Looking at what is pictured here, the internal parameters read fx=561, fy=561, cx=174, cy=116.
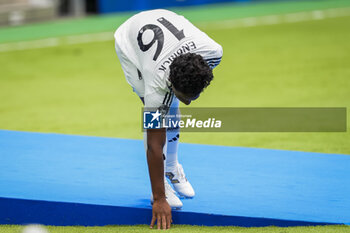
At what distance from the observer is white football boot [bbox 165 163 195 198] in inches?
157

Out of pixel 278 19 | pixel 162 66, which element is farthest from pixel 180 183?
pixel 278 19

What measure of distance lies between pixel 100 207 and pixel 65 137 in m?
1.70

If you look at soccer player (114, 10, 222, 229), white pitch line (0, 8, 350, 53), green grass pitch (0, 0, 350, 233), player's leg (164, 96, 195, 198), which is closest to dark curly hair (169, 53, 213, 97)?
soccer player (114, 10, 222, 229)

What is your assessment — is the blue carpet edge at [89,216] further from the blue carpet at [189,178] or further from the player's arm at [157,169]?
the player's arm at [157,169]

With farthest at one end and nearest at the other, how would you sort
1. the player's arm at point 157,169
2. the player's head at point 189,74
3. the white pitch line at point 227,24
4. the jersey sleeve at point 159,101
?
the white pitch line at point 227,24, the player's arm at point 157,169, the jersey sleeve at point 159,101, the player's head at point 189,74

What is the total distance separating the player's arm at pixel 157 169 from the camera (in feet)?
11.2

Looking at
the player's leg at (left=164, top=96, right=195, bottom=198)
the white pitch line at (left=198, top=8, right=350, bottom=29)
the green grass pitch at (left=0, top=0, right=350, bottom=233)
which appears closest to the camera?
the player's leg at (left=164, top=96, right=195, bottom=198)

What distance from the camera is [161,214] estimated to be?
362 centimetres

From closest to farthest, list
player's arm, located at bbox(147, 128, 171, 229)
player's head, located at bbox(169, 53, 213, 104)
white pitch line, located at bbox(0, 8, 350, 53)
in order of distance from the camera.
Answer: player's head, located at bbox(169, 53, 213, 104)
player's arm, located at bbox(147, 128, 171, 229)
white pitch line, located at bbox(0, 8, 350, 53)

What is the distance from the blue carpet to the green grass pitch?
0.10m

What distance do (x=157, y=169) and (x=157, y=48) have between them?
737 millimetres

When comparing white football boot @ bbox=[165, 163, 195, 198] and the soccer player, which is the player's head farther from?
white football boot @ bbox=[165, 163, 195, 198]

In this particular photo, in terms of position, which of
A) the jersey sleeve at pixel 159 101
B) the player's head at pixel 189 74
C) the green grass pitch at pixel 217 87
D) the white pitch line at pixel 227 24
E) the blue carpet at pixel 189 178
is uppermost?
the player's head at pixel 189 74

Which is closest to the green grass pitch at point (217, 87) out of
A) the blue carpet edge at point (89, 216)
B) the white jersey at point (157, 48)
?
the blue carpet edge at point (89, 216)
